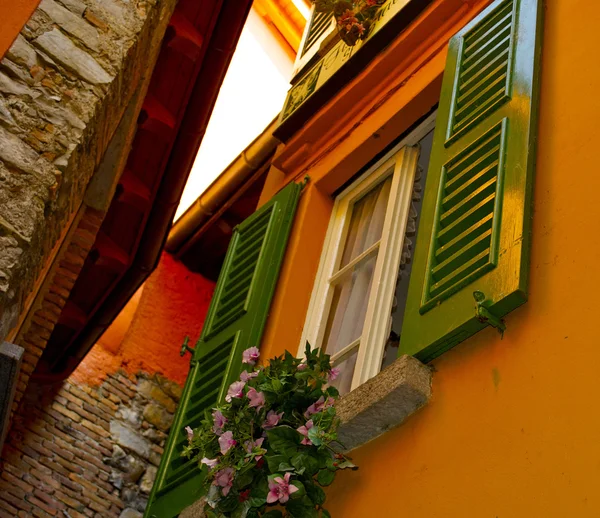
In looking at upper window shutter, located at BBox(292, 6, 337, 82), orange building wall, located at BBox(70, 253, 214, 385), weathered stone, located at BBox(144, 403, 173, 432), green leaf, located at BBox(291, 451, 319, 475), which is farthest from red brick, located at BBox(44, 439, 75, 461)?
green leaf, located at BBox(291, 451, 319, 475)

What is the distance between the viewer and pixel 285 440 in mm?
2949

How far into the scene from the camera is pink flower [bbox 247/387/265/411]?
3.16 m

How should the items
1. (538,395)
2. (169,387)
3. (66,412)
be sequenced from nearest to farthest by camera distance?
(538,395) < (66,412) < (169,387)

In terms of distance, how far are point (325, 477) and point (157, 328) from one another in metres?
6.15

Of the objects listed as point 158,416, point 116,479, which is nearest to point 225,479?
point 116,479

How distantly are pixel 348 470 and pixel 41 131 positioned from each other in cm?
167

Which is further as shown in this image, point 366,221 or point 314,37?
point 314,37

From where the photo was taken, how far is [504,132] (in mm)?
3182

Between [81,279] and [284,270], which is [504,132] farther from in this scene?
[81,279]

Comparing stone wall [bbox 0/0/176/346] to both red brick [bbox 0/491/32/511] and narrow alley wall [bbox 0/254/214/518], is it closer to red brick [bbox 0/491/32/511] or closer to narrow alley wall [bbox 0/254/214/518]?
red brick [bbox 0/491/32/511]

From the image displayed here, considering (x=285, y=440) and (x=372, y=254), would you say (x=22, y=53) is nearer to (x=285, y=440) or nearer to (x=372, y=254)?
(x=372, y=254)

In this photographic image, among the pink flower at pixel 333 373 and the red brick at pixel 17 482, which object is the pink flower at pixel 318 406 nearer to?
the pink flower at pixel 333 373

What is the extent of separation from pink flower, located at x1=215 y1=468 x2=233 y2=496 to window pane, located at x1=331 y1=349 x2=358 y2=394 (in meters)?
0.73

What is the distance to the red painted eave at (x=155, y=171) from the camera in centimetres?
637
